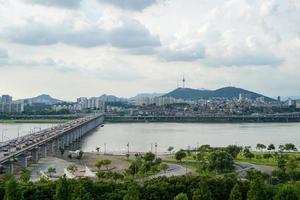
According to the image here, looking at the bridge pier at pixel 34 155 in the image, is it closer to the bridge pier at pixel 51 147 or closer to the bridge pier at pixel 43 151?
the bridge pier at pixel 43 151

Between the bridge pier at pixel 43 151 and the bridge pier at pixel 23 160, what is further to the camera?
the bridge pier at pixel 43 151

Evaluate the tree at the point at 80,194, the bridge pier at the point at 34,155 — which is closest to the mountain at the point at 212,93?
the bridge pier at the point at 34,155

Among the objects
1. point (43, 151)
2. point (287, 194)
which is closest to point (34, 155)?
point (43, 151)

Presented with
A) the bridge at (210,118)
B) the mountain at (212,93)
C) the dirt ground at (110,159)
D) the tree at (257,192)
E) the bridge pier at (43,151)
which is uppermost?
the mountain at (212,93)

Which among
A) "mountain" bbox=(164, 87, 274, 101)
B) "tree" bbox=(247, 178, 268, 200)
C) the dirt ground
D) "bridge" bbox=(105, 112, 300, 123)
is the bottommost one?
the dirt ground

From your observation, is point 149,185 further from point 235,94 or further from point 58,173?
point 235,94

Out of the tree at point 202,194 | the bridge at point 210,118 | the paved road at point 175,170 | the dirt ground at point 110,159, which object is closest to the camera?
the tree at point 202,194

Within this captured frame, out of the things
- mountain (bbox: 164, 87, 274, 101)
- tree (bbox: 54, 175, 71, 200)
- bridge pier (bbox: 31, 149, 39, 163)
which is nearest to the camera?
tree (bbox: 54, 175, 71, 200)

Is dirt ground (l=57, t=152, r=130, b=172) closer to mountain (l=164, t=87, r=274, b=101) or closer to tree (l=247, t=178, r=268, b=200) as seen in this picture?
tree (l=247, t=178, r=268, b=200)

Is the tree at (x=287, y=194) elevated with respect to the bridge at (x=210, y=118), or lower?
lower

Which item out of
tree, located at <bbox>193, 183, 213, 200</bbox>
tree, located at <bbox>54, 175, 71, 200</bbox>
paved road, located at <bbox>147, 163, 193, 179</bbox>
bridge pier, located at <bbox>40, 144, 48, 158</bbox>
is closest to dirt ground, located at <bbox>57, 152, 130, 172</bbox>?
bridge pier, located at <bbox>40, 144, 48, 158</bbox>
